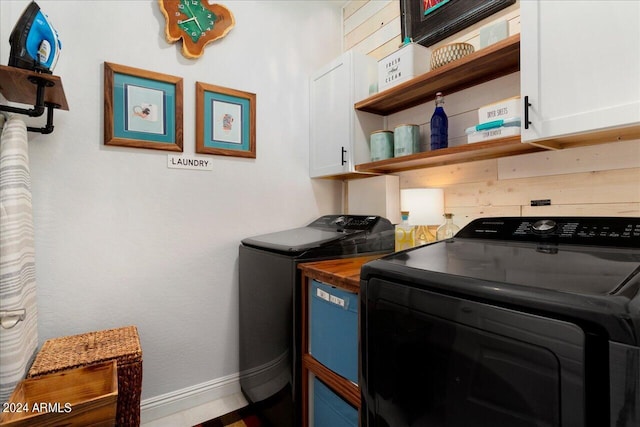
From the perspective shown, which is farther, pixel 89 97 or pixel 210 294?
pixel 210 294

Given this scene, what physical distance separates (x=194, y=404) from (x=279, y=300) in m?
1.01

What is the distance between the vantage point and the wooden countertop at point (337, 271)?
1239 millimetres

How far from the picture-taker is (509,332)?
692 millimetres

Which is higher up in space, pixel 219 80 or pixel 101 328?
pixel 219 80

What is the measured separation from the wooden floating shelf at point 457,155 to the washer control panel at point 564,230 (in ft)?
1.02

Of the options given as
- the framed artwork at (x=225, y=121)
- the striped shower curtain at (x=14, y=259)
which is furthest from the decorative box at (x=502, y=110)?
the striped shower curtain at (x=14, y=259)

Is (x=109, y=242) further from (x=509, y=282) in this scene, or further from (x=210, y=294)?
(x=509, y=282)

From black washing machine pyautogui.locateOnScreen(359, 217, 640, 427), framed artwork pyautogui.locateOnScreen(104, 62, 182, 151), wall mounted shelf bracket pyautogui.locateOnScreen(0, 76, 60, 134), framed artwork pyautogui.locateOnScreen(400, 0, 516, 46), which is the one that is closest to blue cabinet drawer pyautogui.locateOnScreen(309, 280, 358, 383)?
black washing machine pyautogui.locateOnScreen(359, 217, 640, 427)

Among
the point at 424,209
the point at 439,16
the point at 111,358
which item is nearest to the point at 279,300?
the point at 111,358

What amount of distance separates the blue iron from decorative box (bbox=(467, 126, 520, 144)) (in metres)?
1.81

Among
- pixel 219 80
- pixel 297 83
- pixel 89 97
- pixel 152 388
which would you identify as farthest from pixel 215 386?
pixel 297 83

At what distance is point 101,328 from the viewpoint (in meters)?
1.75

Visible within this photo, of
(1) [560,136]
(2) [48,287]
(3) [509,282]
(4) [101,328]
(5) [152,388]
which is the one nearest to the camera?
(3) [509,282]

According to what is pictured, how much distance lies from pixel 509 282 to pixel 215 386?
1.99 metres
